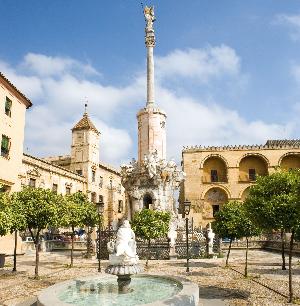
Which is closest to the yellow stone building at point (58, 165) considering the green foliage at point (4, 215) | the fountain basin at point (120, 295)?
the green foliage at point (4, 215)

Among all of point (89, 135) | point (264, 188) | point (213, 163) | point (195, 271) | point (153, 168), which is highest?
point (89, 135)

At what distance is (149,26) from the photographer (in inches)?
1323

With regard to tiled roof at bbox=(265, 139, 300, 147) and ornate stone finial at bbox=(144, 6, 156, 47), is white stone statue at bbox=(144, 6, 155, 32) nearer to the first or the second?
ornate stone finial at bbox=(144, 6, 156, 47)

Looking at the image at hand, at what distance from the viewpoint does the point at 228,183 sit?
149 feet

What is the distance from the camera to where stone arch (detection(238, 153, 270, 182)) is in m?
46.2

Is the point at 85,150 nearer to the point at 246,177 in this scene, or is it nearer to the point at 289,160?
the point at 246,177

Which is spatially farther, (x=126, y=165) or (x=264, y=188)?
(x=126, y=165)

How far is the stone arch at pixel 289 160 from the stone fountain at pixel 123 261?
3981cm

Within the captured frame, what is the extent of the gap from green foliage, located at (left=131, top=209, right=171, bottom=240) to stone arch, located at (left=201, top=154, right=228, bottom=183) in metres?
26.7

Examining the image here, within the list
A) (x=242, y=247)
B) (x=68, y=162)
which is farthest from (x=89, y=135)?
(x=242, y=247)

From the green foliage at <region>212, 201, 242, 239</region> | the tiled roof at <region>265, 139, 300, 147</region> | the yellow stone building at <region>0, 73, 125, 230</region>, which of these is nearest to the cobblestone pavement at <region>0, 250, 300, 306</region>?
the green foliage at <region>212, 201, 242, 239</region>

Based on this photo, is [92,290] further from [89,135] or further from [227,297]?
[89,135]

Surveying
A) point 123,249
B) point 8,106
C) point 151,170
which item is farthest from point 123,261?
point 8,106

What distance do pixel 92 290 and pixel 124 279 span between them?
1.35 meters
